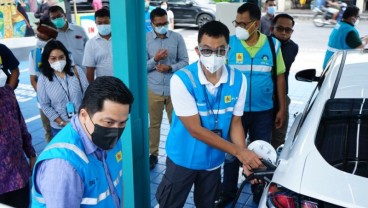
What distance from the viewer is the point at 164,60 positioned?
15.1ft

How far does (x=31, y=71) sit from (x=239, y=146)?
306 cm

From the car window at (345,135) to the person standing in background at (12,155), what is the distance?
193 cm

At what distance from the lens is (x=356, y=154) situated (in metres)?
1.95

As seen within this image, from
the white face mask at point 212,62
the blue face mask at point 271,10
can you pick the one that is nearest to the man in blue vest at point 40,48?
the white face mask at point 212,62

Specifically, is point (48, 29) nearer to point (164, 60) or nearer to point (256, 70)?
point (164, 60)

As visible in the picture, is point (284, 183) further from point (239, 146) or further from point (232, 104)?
point (232, 104)

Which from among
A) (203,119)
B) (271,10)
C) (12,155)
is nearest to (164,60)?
(203,119)

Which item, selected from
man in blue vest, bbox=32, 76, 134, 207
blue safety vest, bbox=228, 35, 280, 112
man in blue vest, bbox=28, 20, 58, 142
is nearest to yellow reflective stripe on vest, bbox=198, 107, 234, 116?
man in blue vest, bbox=32, 76, 134, 207

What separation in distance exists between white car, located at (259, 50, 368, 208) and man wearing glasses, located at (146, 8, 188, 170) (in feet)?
7.64

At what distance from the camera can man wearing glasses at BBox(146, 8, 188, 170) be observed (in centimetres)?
457

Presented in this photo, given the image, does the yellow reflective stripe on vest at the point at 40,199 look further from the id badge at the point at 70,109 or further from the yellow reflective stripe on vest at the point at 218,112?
the id badge at the point at 70,109

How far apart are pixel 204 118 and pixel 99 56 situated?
2299mm

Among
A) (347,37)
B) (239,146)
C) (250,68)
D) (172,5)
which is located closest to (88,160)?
(239,146)

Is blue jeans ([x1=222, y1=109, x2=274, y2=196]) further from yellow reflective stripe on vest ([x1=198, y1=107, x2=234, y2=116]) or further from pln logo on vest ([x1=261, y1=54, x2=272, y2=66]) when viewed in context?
yellow reflective stripe on vest ([x1=198, y1=107, x2=234, y2=116])
